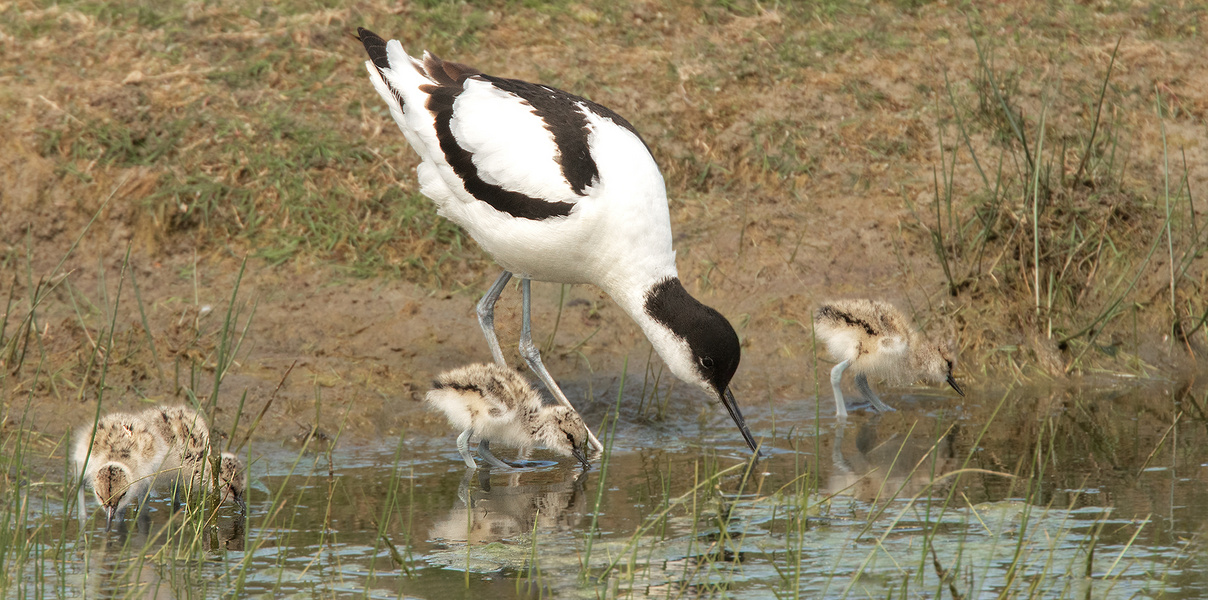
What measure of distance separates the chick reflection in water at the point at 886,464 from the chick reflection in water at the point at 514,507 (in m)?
1.06

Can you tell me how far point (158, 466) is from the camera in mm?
5340

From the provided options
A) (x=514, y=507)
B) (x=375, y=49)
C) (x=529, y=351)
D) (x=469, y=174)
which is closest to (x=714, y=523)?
(x=514, y=507)

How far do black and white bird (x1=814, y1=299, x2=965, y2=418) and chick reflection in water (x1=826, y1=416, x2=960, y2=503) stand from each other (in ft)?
1.27

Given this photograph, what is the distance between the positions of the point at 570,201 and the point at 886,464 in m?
1.83

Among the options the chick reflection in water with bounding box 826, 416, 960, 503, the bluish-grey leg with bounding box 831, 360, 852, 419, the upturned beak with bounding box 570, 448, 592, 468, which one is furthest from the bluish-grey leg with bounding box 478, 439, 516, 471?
the bluish-grey leg with bounding box 831, 360, 852, 419

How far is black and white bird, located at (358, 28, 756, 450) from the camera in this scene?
5.94 metres

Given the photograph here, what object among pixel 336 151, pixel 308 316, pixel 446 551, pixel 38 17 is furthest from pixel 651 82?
pixel 446 551

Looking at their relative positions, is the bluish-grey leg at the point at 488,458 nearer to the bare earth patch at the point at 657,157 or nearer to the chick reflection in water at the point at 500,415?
the chick reflection in water at the point at 500,415

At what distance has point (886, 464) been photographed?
5695 millimetres

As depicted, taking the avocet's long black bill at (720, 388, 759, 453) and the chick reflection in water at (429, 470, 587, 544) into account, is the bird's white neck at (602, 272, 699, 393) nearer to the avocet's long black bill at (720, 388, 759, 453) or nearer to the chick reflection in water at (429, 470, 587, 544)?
the avocet's long black bill at (720, 388, 759, 453)

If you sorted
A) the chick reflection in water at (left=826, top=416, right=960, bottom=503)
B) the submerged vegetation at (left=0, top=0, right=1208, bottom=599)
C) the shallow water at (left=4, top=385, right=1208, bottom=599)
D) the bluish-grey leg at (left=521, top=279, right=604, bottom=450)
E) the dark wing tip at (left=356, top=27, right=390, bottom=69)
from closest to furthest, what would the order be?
the shallow water at (left=4, top=385, right=1208, bottom=599), the submerged vegetation at (left=0, top=0, right=1208, bottom=599), the chick reflection in water at (left=826, top=416, right=960, bottom=503), the bluish-grey leg at (left=521, top=279, right=604, bottom=450), the dark wing tip at (left=356, top=27, right=390, bottom=69)

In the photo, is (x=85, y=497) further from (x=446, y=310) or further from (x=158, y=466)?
(x=446, y=310)

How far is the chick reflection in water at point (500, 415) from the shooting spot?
577cm

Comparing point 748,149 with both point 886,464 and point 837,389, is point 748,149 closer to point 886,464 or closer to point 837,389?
point 837,389
